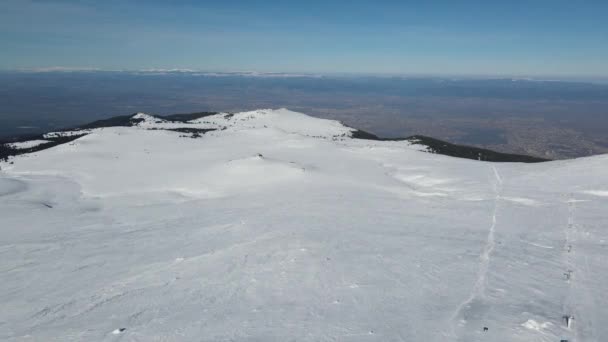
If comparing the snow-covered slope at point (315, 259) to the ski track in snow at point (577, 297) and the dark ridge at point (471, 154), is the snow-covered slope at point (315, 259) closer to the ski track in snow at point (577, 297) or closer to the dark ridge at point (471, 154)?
the ski track in snow at point (577, 297)

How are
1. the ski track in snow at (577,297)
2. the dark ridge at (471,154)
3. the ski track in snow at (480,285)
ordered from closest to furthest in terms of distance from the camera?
the ski track in snow at (577,297) → the ski track in snow at (480,285) → the dark ridge at (471,154)

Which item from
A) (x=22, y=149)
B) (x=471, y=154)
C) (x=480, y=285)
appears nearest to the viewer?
(x=480, y=285)

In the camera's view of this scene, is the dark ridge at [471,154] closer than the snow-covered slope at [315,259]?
No

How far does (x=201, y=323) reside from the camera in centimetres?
788

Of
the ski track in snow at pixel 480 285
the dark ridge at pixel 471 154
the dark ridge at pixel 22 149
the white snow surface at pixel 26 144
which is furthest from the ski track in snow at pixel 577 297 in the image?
the white snow surface at pixel 26 144

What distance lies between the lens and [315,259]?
38.3 ft

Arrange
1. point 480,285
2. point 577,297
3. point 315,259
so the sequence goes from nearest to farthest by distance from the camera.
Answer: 1. point 577,297
2. point 480,285
3. point 315,259

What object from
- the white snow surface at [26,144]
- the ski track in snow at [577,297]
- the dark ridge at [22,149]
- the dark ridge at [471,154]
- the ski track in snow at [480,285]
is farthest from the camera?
the white snow surface at [26,144]

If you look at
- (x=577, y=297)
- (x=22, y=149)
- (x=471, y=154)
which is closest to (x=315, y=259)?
(x=577, y=297)

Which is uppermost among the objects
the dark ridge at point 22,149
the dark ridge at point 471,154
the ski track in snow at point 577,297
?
the ski track in snow at point 577,297

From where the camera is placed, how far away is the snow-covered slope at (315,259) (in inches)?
308

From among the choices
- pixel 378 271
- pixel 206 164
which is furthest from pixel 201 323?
pixel 206 164

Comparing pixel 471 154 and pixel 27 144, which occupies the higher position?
pixel 471 154

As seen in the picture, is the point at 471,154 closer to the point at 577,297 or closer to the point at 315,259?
the point at 577,297
